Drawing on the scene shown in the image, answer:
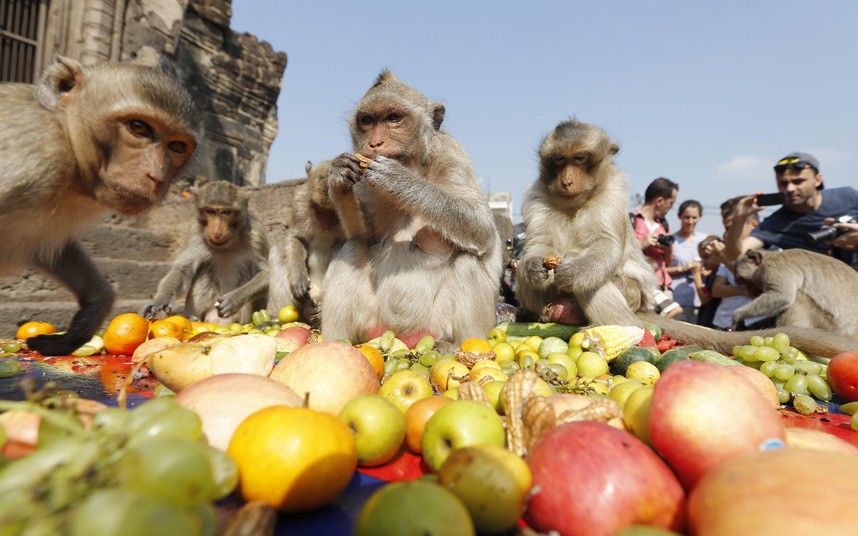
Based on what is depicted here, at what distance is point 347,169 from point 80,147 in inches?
61.6

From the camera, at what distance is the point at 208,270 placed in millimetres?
6289

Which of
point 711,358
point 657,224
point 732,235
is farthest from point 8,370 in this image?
point 657,224

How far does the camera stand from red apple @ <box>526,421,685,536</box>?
3.22 ft

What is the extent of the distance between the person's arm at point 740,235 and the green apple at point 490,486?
5.80 metres

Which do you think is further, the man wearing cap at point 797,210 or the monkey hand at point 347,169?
the man wearing cap at point 797,210

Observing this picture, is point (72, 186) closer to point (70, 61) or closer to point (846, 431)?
point (70, 61)

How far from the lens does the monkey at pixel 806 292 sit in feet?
15.1

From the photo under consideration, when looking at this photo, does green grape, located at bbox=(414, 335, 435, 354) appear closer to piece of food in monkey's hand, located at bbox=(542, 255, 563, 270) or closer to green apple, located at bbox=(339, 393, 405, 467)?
piece of food in monkey's hand, located at bbox=(542, 255, 563, 270)

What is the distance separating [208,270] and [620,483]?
632 cm

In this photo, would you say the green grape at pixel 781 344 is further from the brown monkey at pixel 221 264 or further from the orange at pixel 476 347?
the brown monkey at pixel 221 264

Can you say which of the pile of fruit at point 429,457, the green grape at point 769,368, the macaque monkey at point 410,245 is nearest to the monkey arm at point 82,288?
the pile of fruit at point 429,457

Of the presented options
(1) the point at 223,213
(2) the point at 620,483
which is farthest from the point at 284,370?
(1) the point at 223,213

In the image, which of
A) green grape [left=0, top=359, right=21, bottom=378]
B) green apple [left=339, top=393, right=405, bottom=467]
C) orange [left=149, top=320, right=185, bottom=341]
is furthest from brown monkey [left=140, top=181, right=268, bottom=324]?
green apple [left=339, top=393, right=405, bottom=467]

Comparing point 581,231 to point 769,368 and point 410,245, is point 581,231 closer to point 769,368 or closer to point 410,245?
point 410,245
